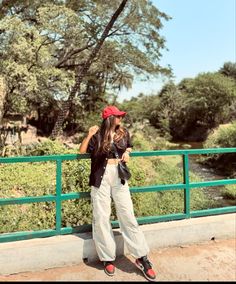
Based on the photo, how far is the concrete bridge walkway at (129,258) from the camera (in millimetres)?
3600

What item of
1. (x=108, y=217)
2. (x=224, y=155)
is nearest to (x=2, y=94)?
(x=108, y=217)

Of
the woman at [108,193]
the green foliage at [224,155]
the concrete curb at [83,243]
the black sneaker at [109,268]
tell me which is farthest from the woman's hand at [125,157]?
the green foliage at [224,155]

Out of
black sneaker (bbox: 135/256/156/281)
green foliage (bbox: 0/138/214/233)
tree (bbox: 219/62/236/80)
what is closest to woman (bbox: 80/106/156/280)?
black sneaker (bbox: 135/256/156/281)

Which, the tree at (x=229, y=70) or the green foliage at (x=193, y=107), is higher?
the tree at (x=229, y=70)

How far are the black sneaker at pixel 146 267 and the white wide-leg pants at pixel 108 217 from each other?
6 cm

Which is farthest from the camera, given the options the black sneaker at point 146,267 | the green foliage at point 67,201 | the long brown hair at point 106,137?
the green foliage at point 67,201

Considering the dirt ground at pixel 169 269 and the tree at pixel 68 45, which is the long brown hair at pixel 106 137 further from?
the tree at pixel 68 45

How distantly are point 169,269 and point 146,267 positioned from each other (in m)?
0.30

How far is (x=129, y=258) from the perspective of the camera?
4031 mm

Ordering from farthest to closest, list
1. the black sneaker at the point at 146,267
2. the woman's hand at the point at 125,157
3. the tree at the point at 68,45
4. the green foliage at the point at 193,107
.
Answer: the green foliage at the point at 193,107 < the tree at the point at 68,45 < the woman's hand at the point at 125,157 < the black sneaker at the point at 146,267

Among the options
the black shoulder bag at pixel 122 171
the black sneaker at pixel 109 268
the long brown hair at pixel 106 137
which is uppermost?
the long brown hair at pixel 106 137

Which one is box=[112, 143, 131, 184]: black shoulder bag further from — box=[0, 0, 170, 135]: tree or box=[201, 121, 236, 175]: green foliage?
box=[201, 121, 236, 175]: green foliage

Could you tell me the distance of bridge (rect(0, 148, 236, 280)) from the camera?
3.71 m

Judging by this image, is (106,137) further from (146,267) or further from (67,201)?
(67,201)
